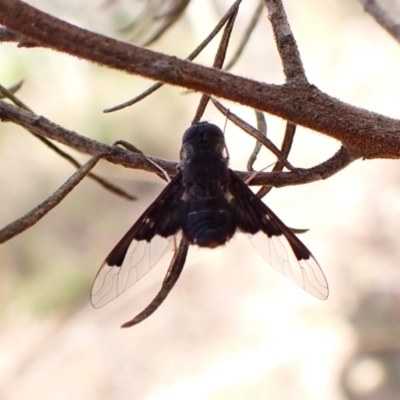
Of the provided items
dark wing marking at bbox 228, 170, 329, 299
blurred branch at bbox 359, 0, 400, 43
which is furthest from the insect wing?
blurred branch at bbox 359, 0, 400, 43

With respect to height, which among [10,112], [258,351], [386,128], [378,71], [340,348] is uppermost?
[378,71]

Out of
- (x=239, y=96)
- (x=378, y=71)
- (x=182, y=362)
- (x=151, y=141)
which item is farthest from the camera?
(x=151, y=141)

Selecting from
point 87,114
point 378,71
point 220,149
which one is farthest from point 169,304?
point 220,149

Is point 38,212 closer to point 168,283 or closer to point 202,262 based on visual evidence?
point 168,283

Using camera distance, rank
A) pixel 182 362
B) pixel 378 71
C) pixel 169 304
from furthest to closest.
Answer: pixel 378 71
pixel 169 304
pixel 182 362

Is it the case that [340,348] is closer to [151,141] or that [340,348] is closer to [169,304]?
[169,304]

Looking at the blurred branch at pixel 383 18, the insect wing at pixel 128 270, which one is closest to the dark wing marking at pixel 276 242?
the insect wing at pixel 128 270

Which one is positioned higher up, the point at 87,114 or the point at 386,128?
the point at 87,114

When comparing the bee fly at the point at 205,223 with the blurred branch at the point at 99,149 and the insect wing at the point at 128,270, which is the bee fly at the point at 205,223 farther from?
the blurred branch at the point at 99,149
